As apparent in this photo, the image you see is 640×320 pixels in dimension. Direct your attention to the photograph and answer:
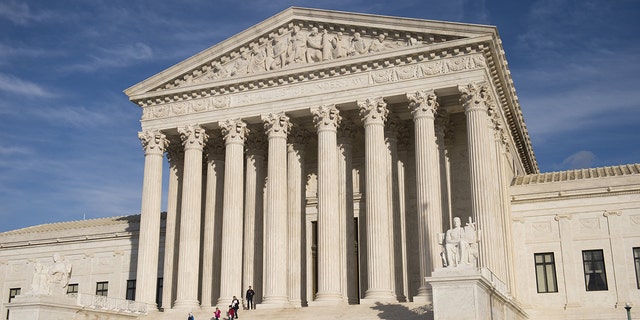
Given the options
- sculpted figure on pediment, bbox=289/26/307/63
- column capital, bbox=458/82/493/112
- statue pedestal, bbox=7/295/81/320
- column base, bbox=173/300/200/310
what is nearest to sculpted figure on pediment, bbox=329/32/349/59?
sculpted figure on pediment, bbox=289/26/307/63

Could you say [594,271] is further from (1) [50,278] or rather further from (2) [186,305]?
(1) [50,278]

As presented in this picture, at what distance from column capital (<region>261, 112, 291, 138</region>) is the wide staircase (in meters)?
10.5

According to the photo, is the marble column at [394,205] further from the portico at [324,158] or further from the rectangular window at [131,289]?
the rectangular window at [131,289]

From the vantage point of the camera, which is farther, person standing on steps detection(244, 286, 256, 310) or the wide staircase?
person standing on steps detection(244, 286, 256, 310)

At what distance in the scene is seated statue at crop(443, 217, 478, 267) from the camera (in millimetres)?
29484

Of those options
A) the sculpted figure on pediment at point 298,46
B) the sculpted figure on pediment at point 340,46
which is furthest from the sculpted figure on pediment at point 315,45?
the sculpted figure on pediment at point 340,46

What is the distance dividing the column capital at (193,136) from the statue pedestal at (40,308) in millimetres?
13383

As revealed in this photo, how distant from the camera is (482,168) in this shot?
3866 cm

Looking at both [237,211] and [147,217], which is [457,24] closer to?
[237,211]

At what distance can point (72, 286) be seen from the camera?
56719 mm

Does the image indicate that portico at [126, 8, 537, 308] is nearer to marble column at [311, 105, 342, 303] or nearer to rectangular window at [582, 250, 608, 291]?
marble column at [311, 105, 342, 303]

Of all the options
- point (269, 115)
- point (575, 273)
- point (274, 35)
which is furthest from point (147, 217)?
point (575, 273)

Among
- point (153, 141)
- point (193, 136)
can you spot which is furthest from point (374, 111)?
point (153, 141)

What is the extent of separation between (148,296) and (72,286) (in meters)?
15.0
